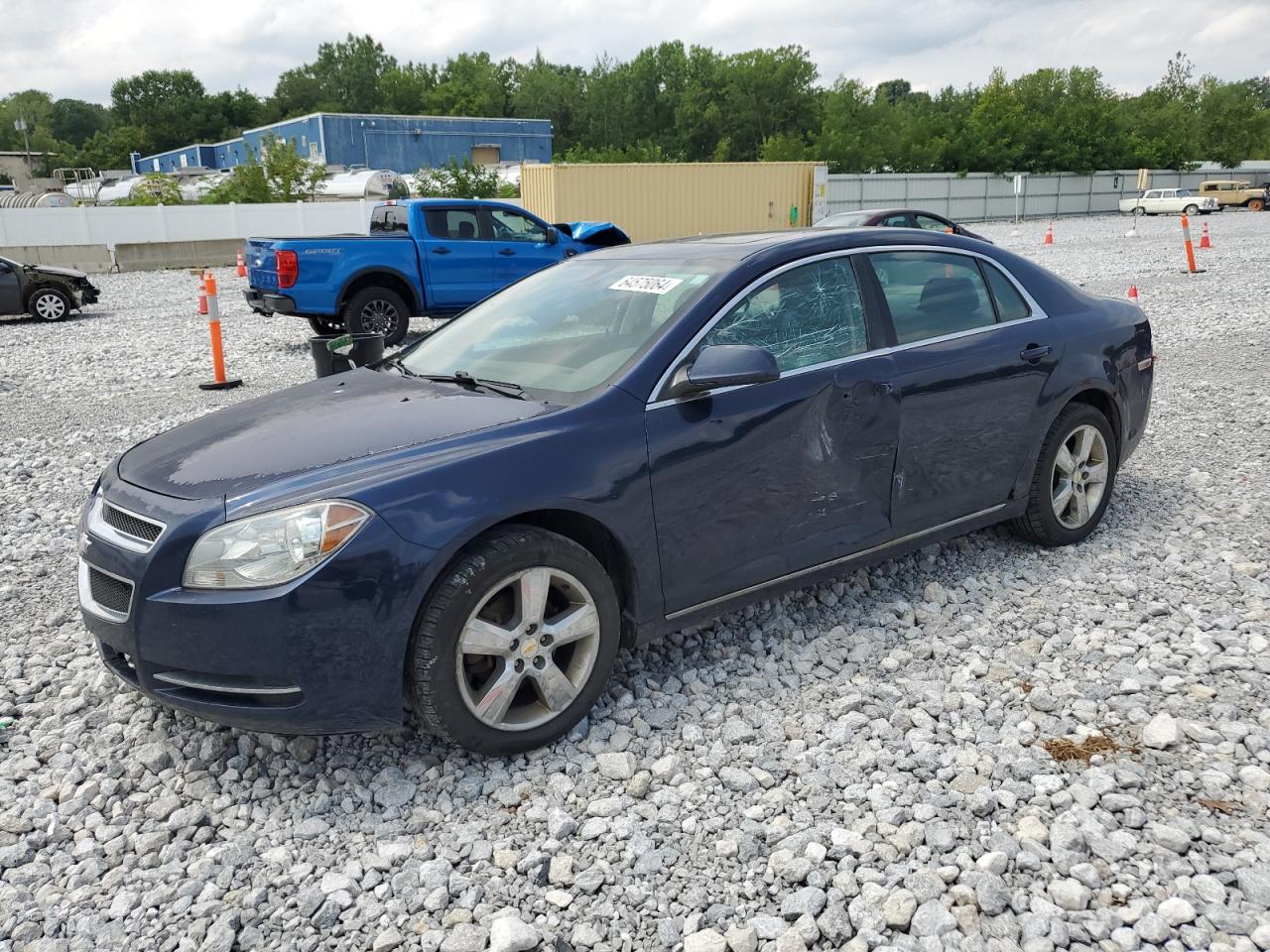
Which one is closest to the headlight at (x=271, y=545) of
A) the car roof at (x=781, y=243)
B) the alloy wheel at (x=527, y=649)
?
the alloy wheel at (x=527, y=649)

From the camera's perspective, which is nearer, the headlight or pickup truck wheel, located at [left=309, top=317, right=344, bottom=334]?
the headlight

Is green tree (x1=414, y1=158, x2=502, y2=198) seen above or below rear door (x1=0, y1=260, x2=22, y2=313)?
above

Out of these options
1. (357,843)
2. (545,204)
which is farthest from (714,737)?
(545,204)

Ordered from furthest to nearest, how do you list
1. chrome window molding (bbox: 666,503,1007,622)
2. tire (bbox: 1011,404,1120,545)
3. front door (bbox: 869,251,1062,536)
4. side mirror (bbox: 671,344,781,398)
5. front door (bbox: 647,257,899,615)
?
tire (bbox: 1011,404,1120,545)
front door (bbox: 869,251,1062,536)
chrome window molding (bbox: 666,503,1007,622)
front door (bbox: 647,257,899,615)
side mirror (bbox: 671,344,781,398)

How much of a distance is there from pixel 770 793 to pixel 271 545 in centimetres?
166

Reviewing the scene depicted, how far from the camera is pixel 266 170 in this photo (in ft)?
112

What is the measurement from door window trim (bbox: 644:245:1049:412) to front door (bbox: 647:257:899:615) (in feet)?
0.04

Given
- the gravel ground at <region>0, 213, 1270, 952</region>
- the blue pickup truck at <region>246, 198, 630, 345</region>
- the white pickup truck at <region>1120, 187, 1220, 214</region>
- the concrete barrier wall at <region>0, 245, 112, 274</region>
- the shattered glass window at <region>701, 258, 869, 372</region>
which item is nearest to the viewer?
the gravel ground at <region>0, 213, 1270, 952</region>

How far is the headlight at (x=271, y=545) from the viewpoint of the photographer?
2.88m

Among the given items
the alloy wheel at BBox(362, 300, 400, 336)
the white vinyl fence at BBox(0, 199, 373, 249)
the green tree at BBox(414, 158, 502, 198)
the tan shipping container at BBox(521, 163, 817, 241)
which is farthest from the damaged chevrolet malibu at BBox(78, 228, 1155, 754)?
the green tree at BBox(414, 158, 502, 198)

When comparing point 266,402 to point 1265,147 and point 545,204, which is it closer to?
point 545,204

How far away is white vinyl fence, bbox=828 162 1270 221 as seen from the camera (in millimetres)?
47312

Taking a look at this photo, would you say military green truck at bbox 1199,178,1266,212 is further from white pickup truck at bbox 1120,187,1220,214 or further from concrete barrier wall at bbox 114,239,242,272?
concrete barrier wall at bbox 114,239,242,272

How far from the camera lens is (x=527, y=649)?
3.19 m
